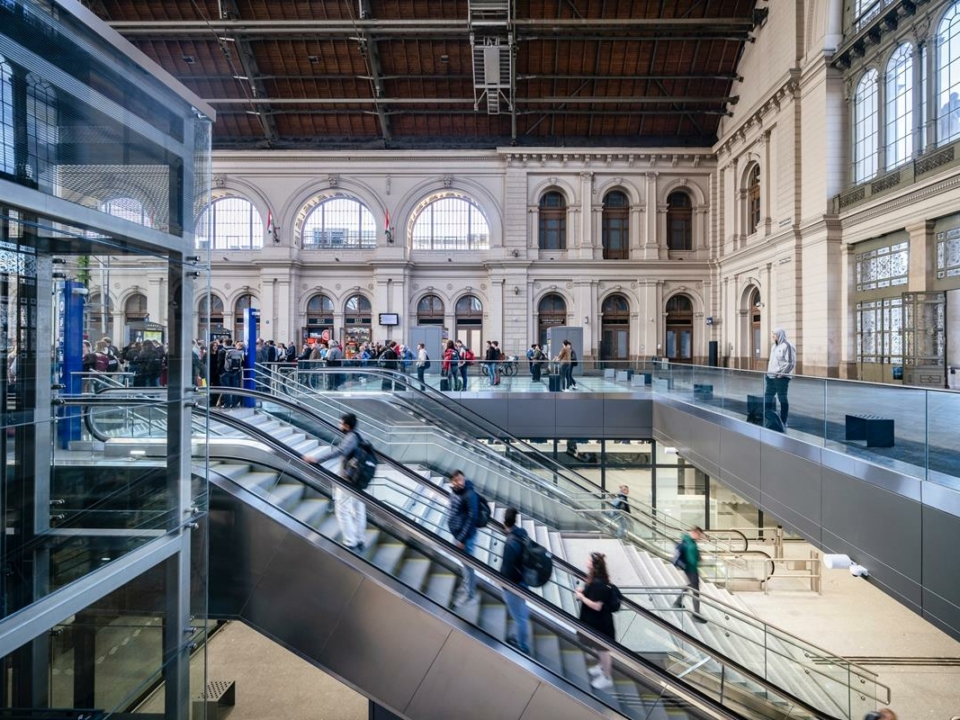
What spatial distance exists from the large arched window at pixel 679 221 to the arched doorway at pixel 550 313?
6613 millimetres

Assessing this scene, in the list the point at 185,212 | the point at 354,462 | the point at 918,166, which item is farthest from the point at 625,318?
the point at 185,212

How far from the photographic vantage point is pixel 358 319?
33.4m

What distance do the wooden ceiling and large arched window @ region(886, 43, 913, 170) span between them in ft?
29.8

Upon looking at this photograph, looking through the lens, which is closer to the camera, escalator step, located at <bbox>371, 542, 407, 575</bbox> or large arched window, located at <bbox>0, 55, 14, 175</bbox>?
large arched window, located at <bbox>0, 55, 14, 175</bbox>

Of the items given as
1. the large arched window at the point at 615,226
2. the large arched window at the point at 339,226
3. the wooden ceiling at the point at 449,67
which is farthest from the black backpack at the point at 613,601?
the large arched window at the point at 339,226

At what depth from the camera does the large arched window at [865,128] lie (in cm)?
1892

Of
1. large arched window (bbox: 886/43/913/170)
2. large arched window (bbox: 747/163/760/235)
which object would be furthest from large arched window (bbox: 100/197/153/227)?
large arched window (bbox: 747/163/760/235)

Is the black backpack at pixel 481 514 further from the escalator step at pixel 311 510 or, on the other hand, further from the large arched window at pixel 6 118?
the large arched window at pixel 6 118

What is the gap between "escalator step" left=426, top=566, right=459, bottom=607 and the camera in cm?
622

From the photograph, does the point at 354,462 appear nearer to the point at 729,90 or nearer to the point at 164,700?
the point at 164,700

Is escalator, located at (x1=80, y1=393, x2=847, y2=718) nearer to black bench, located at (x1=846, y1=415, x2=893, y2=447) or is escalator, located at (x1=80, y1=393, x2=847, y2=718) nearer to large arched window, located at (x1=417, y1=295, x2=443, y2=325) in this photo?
Answer: black bench, located at (x1=846, y1=415, x2=893, y2=447)

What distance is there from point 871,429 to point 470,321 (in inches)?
1036

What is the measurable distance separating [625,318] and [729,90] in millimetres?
12101

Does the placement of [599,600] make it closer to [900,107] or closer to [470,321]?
[900,107]
